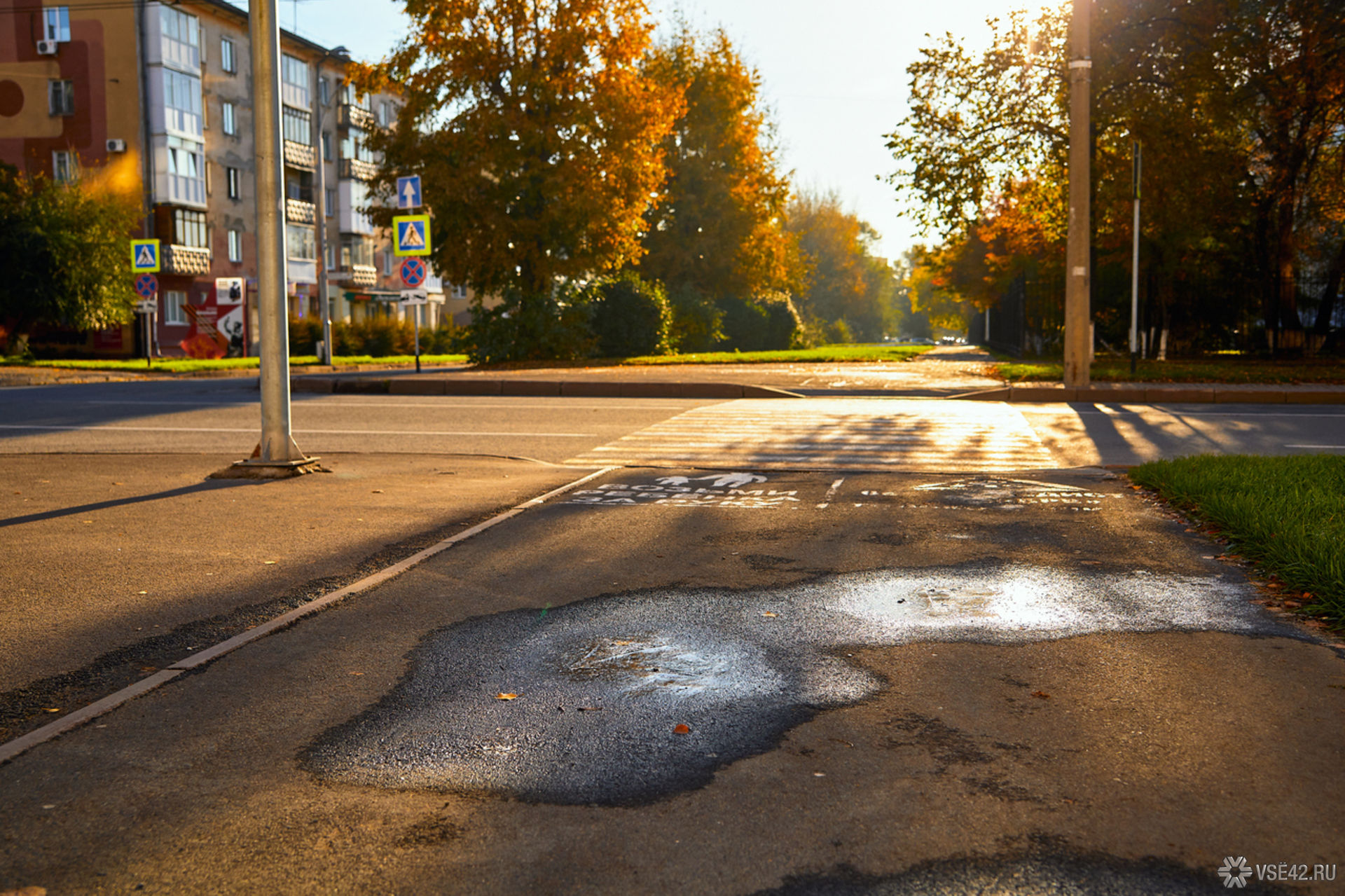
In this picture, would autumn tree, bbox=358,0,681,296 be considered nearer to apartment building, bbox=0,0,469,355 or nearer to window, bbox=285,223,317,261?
apartment building, bbox=0,0,469,355

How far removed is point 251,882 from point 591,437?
1054 centimetres

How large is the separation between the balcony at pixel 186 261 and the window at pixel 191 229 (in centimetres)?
29

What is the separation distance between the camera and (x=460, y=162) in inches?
1168

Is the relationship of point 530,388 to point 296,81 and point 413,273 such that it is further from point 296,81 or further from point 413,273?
point 296,81

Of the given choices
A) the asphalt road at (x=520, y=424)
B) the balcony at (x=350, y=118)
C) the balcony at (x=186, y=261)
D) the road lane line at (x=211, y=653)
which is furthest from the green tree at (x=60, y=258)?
the road lane line at (x=211, y=653)

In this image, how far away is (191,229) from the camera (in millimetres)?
50031

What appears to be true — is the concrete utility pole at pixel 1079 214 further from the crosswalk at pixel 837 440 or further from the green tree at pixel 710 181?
the green tree at pixel 710 181

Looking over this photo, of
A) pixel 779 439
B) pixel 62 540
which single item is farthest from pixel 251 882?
pixel 779 439

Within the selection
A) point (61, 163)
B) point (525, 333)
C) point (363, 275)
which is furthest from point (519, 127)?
point (363, 275)

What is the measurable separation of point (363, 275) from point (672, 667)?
64.3 meters

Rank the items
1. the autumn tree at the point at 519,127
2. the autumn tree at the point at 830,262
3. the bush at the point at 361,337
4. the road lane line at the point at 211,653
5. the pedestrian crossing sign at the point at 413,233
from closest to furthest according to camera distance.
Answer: the road lane line at the point at 211,653
the pedestrian crossing sign at the point at 413,233
the autumn tree at the point at 519,127
the bush at the point at 361,337
the autumn tree at the point at 830,262

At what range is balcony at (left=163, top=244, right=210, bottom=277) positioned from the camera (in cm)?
4769

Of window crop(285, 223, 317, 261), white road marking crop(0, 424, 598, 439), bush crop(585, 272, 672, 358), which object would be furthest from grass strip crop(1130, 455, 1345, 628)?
window crop(285, 223, 317, 261)

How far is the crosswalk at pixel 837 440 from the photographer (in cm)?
1127
